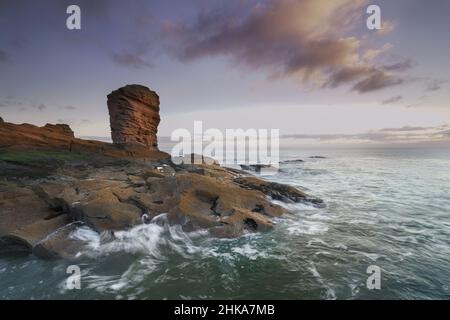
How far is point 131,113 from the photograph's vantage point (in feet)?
123

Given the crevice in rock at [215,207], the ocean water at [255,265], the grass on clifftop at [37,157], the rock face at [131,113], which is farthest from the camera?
the rock face at [131,113]

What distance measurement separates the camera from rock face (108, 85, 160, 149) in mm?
36688

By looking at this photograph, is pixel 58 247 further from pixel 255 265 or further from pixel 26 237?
pixel 255 265

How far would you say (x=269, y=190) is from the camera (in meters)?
19.4

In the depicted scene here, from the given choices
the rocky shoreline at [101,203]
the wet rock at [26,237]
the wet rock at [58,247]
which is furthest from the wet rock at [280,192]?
the wet rock at [26,237]

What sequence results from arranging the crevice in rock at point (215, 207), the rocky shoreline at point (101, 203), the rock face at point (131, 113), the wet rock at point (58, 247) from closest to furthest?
the wet rock at point (58, 247) → the rocky shoreline at point (101, 203) → the crevice in rock at point (215, 207) → the rock face at point (131, 113)

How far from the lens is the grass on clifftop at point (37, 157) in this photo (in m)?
19.6

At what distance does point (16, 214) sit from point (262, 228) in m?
11.4

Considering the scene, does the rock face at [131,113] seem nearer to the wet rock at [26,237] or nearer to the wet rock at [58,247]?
the wet rock at [26,237]

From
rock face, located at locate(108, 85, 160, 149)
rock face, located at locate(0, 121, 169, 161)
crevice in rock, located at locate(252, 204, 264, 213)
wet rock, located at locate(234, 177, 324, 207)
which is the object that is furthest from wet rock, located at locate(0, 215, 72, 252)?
rock face, located at locate(108, 85, 160, 149)

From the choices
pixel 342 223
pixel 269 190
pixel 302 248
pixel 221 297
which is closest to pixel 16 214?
pixel 221 297

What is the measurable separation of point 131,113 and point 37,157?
1770 centimetres

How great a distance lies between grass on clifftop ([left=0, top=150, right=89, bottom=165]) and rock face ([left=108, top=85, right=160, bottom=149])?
1098 centimetres

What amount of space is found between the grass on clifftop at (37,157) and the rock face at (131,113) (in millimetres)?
10981
